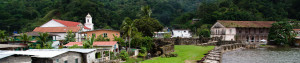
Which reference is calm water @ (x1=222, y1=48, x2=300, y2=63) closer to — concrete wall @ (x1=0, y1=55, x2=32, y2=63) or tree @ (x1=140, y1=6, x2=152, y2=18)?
concrete wall @ (x1=0, y1=55, x2=32, y2=63)

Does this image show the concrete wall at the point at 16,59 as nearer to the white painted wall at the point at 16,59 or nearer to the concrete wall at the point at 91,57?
the white painted wall at the point at 16,59

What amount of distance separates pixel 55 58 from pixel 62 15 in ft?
212

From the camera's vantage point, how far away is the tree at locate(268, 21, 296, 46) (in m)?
46.0

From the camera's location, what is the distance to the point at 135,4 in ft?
380

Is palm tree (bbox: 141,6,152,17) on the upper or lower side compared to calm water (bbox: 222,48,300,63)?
upper

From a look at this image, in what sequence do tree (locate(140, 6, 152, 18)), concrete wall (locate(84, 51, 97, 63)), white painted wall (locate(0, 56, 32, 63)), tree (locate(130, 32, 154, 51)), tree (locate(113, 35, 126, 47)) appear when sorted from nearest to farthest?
1. white painted wall (locate(0, 56, 32, 63))
2. concrete wall (locate(84, 51, 97, 63))
3. tree (locate(113, 35, 126, 47))
4. tree (locate(130, 32, 154, 51))
5. tree (locate(140, 6, 152, 18))

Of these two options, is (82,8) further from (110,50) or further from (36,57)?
(36,57)

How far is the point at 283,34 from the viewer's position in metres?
46.0

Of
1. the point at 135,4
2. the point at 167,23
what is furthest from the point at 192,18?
the point at 135,4

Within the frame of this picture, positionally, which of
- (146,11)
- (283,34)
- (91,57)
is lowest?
(91,57)

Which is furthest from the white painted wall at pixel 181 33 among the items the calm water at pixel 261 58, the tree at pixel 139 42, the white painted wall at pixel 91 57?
the white painted wall at pixel 91 57

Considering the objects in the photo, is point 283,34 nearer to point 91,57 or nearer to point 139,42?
point 139,42

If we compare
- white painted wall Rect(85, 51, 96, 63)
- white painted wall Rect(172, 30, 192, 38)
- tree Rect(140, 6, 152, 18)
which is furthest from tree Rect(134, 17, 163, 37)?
white painted wall Rect(172, 30, 192, 38)

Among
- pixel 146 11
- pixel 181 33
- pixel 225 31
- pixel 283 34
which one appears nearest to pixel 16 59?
pixel 146 11
